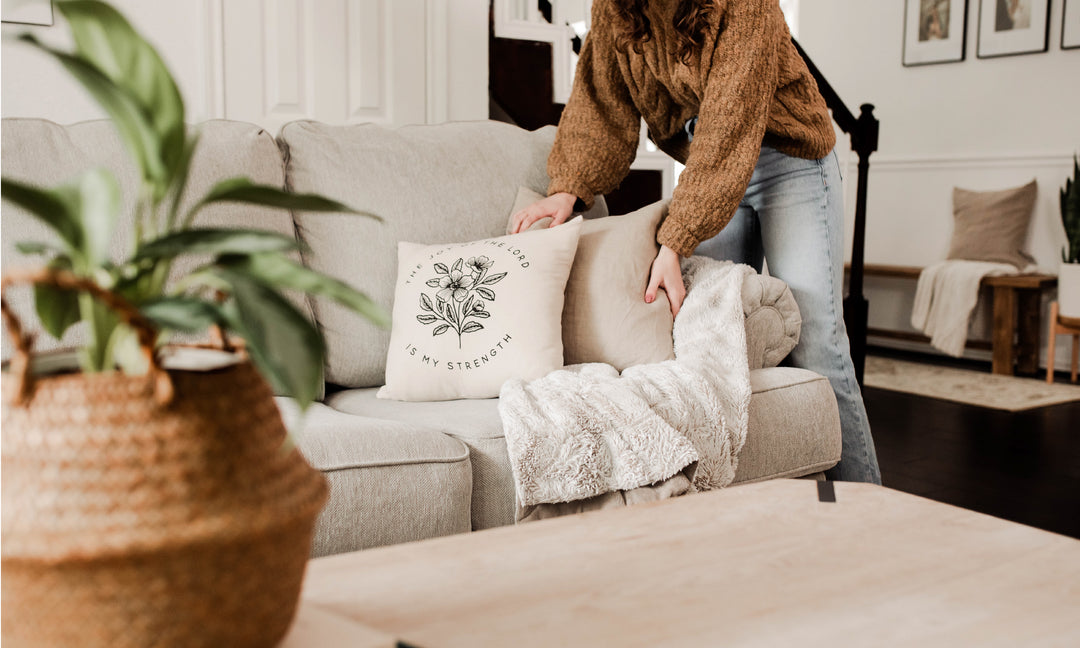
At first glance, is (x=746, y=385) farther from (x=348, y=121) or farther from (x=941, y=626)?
(x=348, y=121)

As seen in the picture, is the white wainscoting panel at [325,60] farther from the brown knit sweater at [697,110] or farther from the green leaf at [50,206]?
the green leaf at [50,206]

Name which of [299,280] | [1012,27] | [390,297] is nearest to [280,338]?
[299,280]

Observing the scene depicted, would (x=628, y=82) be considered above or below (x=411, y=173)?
above

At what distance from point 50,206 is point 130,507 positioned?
16 centimetres

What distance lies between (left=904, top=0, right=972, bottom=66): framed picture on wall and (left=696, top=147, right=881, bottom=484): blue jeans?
12.1ft

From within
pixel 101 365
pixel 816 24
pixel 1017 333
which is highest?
pixel 816 24

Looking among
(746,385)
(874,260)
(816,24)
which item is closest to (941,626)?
(746,385)

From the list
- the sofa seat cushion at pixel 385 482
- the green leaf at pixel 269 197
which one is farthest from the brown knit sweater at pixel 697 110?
the green leaf at pixel 269 197

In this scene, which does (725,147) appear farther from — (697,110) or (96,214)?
(96,214)

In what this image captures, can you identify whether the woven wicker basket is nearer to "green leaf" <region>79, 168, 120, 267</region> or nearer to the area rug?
"green leaf" <region>79, 168, 120, 267</region>

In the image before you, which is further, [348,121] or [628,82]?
[348,121]

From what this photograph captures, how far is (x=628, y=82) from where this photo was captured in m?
2.03

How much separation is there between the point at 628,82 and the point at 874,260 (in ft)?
13.2

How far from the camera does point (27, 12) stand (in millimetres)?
2195
